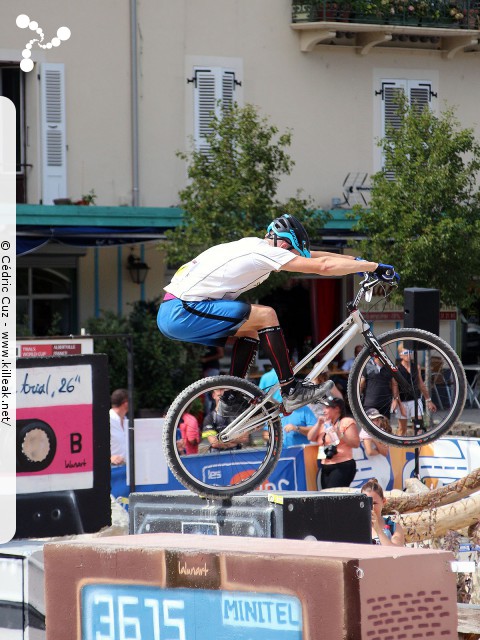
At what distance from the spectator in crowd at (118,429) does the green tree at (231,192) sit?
6.08 metres

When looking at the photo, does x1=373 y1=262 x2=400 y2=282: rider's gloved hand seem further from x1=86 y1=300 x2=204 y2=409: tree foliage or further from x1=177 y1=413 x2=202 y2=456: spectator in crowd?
x1=86 y1=300 x2=204 y2=409: tree foliage

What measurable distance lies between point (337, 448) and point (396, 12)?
13.0m

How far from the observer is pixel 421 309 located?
9.07 meters

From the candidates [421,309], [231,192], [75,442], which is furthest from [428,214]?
[75,442]

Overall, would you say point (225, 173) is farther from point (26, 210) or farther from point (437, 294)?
point (437, 294)

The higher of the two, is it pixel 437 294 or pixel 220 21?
pixel 220 21

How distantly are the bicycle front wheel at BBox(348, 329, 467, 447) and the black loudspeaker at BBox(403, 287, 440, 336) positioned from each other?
1.64 metres

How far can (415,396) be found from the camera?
717 centimetres

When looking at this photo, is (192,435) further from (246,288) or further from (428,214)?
(428,214)

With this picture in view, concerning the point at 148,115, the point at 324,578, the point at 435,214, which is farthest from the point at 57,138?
the point at 324,578

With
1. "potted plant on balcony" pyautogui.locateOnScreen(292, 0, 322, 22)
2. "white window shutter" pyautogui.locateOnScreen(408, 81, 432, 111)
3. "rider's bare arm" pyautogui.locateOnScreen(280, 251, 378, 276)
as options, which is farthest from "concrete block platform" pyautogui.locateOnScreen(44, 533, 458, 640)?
"white window shutter" pyautogui.locateOnScreen(408, 81, 432, 111)

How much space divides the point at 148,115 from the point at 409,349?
13993 mm

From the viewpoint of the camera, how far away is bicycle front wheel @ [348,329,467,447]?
701 centimetres

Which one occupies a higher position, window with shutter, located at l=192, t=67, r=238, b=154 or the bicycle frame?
window with shutter, located at l=192, t=67, r=238, b=154
